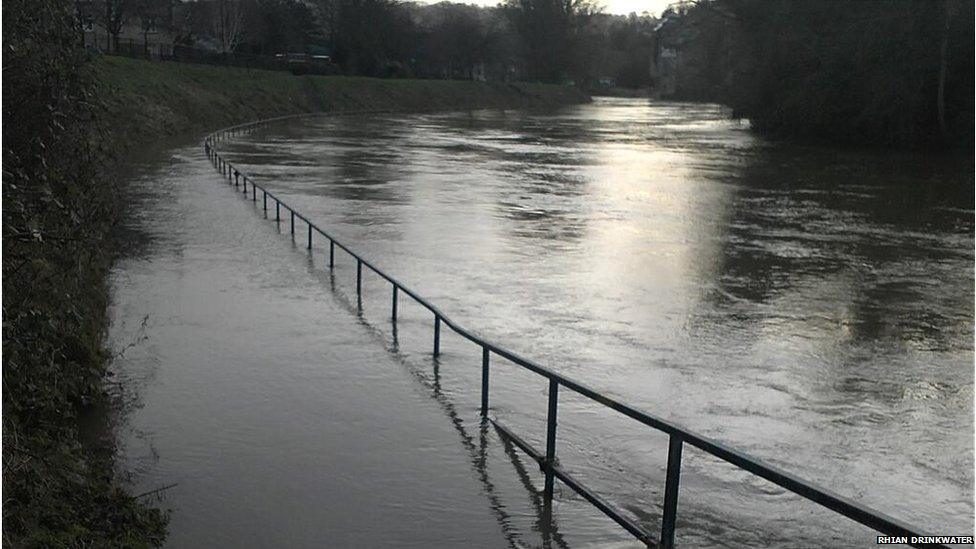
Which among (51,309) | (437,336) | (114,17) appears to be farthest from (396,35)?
(51,309)

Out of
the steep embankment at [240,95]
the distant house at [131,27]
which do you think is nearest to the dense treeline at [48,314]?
the steep embankment at [240,95]

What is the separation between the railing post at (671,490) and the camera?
5414 millimetres

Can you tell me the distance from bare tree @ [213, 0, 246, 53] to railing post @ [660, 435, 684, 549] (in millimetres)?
78225

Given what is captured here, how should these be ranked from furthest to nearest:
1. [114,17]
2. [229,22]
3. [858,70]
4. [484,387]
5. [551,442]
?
[229,22] < [114,17] < [858,70] < [484,387] < [551,442]

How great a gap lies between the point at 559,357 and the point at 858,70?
4518cm

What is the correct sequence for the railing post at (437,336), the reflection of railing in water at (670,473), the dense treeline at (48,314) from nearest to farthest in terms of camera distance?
1. the reflection of railing in water at (670,473)
2. the dense treeline at (48,314)
3. the railing post at (437,336)

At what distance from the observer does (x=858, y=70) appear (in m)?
51.4

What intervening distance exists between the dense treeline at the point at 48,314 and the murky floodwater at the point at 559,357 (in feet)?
1.72

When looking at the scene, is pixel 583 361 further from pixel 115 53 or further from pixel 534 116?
pixel 534 116

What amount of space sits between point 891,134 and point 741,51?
542 inches

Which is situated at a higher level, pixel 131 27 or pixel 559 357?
pixel 131 27

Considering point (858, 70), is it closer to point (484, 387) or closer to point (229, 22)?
point (484, 387)

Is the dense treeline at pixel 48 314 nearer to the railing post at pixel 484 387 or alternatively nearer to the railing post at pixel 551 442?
the railing post at pixel 551 442

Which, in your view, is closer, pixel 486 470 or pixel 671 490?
pixel 671 490
